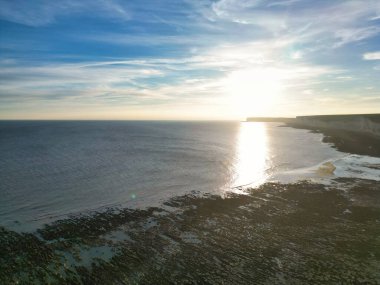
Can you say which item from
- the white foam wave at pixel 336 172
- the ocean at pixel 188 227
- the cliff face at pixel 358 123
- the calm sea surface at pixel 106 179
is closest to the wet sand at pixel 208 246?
the ocean at pixel 188 227

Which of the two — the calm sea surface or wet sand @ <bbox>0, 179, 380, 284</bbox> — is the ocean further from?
the calm sea surface

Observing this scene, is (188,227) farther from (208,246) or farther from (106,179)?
(106,179)

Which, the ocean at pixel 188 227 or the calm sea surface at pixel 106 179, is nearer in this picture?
the ocean at pixel 188 227

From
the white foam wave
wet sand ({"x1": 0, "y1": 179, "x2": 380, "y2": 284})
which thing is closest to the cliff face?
the white foam wave

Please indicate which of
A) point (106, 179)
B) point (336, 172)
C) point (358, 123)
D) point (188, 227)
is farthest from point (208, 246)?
point (358, 123)

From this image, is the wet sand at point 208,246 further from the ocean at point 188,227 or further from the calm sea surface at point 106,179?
the calm sea surface at point 106,179

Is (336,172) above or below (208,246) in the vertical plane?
above

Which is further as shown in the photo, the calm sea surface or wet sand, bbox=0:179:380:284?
the calm sea surface

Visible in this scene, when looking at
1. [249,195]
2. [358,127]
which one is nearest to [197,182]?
[249,195]
